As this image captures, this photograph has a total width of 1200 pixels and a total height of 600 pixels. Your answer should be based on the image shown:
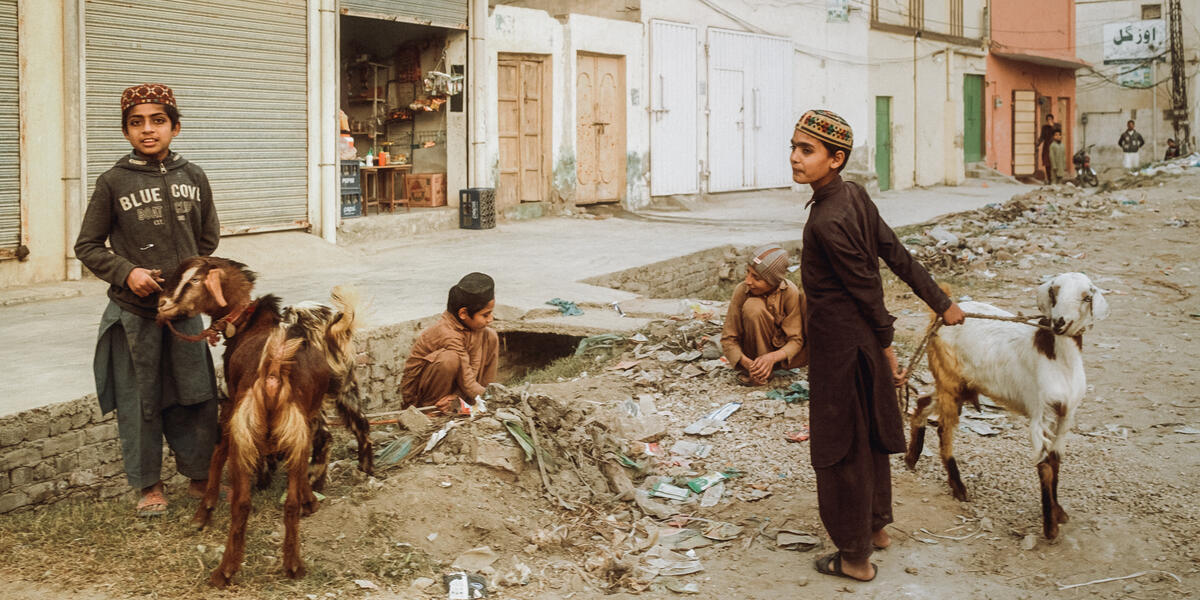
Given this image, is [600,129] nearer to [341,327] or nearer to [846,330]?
[341,327]

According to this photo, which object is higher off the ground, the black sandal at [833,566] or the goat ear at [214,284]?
the goat ear at [214,284]

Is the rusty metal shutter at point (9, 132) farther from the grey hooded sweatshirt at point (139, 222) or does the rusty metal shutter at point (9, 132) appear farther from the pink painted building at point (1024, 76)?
the pink painted building at point (1024, 76)

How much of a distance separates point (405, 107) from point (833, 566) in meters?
11.7

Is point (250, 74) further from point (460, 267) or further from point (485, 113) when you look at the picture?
point (485, 113)

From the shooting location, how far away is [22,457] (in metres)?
5.02

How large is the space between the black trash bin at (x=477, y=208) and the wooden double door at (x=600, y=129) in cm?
261

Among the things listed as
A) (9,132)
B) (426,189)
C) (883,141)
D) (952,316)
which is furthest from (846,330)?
(883,141)

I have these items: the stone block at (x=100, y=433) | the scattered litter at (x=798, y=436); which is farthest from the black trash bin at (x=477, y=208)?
the stone block at (x=100, y=433)

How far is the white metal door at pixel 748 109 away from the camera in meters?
19.0

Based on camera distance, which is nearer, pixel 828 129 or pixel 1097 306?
pixel 828 129

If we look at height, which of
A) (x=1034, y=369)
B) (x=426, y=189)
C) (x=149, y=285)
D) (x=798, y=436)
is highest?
(x=426, y=189)

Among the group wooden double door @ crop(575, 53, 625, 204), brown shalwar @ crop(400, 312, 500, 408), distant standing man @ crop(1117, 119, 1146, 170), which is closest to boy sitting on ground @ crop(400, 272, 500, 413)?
brown shalwar @ crop(400, 312, 500, 408)

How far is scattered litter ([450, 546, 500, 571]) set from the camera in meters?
4.34

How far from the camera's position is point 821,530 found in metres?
4.73
